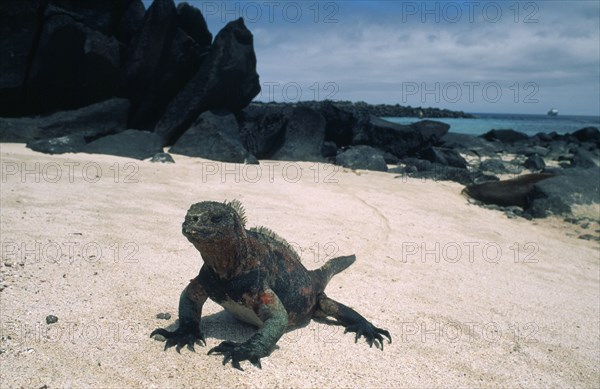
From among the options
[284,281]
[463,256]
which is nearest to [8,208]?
[284,281]

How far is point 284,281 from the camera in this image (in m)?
3.12

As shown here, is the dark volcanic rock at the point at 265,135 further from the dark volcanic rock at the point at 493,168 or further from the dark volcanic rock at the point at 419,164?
the dark volcanic rock at the point at 493,168

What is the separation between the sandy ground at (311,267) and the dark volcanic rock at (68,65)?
4.71 m

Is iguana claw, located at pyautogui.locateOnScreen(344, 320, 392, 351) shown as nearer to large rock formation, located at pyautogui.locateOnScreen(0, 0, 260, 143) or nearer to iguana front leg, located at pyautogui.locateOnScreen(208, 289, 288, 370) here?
iguana front leg, located at pyautogui.locateOnScreen(208, 289, 288, 370)

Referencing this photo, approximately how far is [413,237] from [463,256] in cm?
66

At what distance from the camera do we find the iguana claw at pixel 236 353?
2.57 meters

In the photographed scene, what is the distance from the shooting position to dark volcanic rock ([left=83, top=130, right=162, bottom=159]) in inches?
361

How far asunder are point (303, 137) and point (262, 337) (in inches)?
377

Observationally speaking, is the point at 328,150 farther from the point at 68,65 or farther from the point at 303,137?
the point at 68,65

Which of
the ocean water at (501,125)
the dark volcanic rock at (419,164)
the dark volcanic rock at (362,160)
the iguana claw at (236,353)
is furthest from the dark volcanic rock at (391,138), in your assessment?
the ocean water at (501,125)

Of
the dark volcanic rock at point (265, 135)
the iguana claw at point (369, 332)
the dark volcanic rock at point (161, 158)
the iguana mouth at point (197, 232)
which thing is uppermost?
the dark volcanic rock at point (265, 135)

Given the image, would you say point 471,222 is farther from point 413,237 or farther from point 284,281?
point 284,281

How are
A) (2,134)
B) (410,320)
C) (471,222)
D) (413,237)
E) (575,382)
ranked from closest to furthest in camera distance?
(575,382), (410,320), (413,237), (471,222), (2,134)

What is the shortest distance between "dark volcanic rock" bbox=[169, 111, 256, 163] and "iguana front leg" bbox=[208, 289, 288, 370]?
7.37 m
